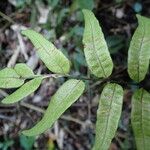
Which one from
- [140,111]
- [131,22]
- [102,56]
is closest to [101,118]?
[140,111]

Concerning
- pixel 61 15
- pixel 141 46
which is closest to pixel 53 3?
pixel 61 15

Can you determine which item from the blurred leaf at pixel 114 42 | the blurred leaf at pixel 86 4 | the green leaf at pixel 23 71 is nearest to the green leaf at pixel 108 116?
the green leaf at pixel 23 71

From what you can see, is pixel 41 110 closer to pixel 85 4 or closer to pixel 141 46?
pixel 85 4

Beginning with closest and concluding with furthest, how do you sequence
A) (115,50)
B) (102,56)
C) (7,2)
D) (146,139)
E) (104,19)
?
(146,139)
(102,56)
(115,50)
(104,19)
(7,2)

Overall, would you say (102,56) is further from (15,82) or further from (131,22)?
(131,22)

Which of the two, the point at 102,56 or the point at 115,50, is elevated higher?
the point at 102,56

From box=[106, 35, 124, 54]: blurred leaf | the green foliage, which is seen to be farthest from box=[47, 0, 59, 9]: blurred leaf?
the green foliage

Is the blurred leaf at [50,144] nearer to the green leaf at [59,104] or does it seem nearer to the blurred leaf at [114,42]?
the blurred leaf at [114,42]
